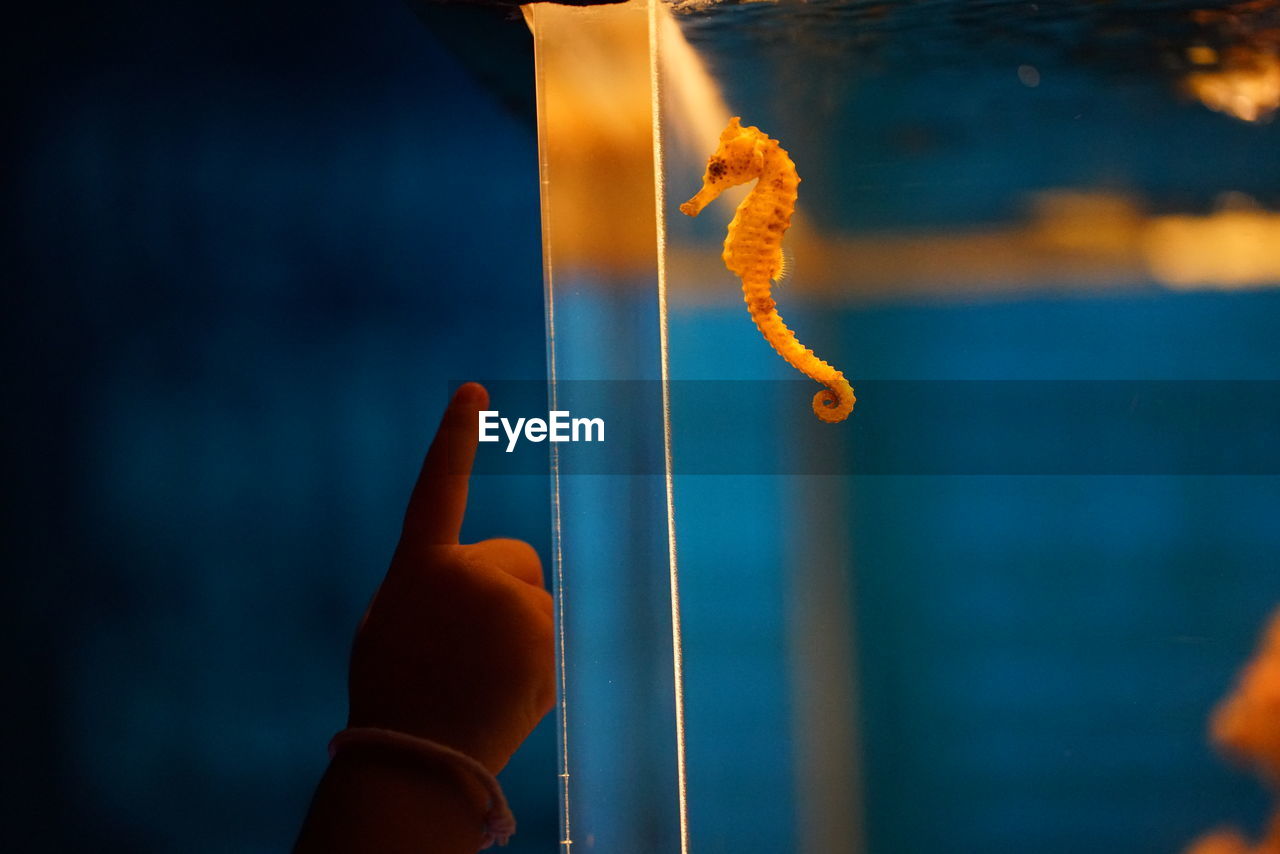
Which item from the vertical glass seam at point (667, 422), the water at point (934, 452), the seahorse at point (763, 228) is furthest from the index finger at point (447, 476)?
the seahorse at point (763, 228)

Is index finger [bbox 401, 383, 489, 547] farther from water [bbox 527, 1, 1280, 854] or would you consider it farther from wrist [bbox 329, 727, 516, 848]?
wrist [bbox 329, 727, 516, 848]

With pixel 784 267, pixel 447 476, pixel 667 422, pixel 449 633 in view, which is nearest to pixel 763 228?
pixel 784 267

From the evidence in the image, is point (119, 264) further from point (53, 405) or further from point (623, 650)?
point (623, 650)

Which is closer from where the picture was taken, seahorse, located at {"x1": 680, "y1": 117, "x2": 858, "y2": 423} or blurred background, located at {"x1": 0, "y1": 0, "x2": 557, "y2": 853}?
seahorse, located at {"x1": 680, "y1": 117, "x2": 858, "y2": 423}

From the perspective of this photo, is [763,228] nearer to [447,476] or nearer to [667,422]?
[667,422]

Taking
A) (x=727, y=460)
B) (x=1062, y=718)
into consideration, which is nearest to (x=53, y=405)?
(x=727, y=460)

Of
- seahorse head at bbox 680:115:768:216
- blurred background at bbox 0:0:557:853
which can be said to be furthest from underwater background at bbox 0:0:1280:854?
seahorse head at bbox 680:115:768:216

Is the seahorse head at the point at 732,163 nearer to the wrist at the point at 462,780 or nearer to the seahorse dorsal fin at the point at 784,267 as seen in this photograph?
the seahorse dorsal fin at the point at 784,267
